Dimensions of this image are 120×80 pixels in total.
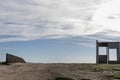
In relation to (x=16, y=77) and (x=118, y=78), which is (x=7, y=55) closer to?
(x=16, y=77)

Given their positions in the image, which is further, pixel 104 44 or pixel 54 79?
pixel 104 44

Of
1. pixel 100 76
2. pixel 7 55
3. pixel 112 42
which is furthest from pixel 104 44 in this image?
pixel 100 76

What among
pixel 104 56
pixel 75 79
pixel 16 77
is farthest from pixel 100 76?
pixel 104 56

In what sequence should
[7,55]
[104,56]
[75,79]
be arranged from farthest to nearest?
1. [104,56]
2. [7,55]
3. [75,79]

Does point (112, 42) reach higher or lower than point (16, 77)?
higher

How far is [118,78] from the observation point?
57.8 feet

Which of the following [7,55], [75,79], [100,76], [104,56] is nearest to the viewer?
[75,79]

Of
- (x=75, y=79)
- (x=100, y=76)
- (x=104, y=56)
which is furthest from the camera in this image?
(x=104, y=56)

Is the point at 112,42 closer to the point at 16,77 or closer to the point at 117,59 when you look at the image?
the point at 117,59

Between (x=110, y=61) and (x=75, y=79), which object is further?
(x=110, y=61)

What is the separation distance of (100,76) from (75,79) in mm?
1976

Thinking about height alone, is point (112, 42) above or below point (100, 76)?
above

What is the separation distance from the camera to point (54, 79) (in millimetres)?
17594

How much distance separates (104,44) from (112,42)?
1.20 meters
